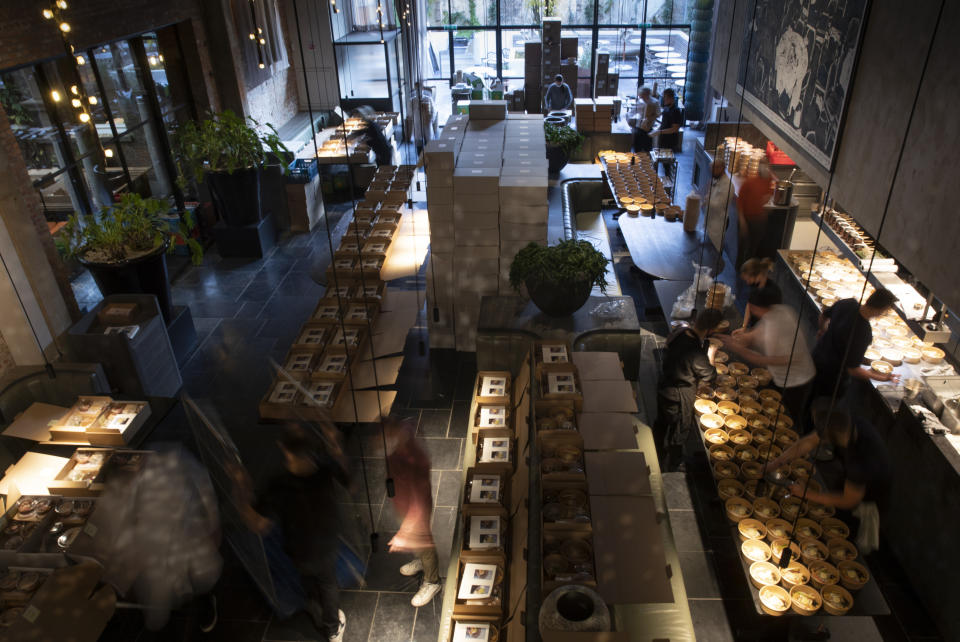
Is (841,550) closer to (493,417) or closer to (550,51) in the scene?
(493,417)

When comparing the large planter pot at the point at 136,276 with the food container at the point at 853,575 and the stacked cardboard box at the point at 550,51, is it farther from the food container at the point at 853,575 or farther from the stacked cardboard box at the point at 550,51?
the stacked cardboard box at the point at 550,51

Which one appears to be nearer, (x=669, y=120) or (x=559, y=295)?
(x=559, y=295)

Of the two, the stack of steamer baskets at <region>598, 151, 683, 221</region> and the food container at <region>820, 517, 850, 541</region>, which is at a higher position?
the stack of steamer baskets at <region>598, 151, 683, 221</region>

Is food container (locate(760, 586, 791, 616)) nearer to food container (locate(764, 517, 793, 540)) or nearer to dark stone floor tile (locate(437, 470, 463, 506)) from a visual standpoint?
food container (locate(764, 517, 793, 540))

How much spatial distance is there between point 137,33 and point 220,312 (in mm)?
3426

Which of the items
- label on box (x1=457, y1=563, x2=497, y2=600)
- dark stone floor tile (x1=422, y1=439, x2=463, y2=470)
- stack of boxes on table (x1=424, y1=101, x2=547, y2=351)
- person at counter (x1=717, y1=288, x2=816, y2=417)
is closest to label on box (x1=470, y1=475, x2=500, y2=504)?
label on box (x1=457, y1=563, x2=497, y2=600)

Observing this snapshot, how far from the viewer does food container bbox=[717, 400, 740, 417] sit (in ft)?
14.8

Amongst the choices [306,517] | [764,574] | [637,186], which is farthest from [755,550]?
[637,186]

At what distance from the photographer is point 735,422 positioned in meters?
4.41

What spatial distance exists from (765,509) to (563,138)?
582cm

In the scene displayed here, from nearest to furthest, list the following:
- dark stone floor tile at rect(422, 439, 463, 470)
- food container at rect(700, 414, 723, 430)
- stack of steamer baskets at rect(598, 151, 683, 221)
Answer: food container at rect(700, 414, 723, 430), dark stone floor tile at rect(422, 439, 463, 470), stack of steamer baskets at rect(598, 151, 683, 221)

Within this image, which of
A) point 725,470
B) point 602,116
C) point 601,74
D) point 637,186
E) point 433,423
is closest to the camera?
point 725,470

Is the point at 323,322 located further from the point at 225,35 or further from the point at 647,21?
the point at 647,21

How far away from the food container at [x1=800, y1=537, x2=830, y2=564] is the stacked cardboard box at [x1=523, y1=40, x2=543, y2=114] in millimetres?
11308
